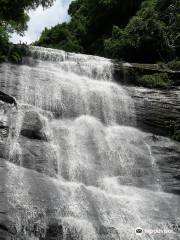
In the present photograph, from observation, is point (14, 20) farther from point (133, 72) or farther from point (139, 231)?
point (139, 231)

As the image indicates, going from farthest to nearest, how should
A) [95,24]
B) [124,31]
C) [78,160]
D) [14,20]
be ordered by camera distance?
[95,24]
[124,31]
[14,20]
[78,160]

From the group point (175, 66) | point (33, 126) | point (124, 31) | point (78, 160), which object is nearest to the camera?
point (78, 160)

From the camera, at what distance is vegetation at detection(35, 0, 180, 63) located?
92.6 feet

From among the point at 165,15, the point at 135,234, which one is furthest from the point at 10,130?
the point at 165,15

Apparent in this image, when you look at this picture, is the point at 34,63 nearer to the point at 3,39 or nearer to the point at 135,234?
the point at 3,39

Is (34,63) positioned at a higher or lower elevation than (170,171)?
higher

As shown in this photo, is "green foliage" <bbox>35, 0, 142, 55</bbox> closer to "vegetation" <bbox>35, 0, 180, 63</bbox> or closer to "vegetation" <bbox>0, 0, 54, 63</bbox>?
"vegetation" <bbox>35, 0, 180, 63</bbox>

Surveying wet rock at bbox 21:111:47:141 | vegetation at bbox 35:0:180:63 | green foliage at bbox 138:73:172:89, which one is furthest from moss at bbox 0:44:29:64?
vegetation at bbox 35:0:180:63

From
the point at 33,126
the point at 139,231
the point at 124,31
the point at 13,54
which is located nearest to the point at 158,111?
the point at 33,126

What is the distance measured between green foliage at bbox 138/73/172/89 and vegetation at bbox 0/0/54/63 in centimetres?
591

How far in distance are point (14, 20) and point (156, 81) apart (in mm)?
8912

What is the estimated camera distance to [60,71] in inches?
853

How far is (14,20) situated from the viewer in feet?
82.2

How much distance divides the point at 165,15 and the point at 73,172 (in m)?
17.5
